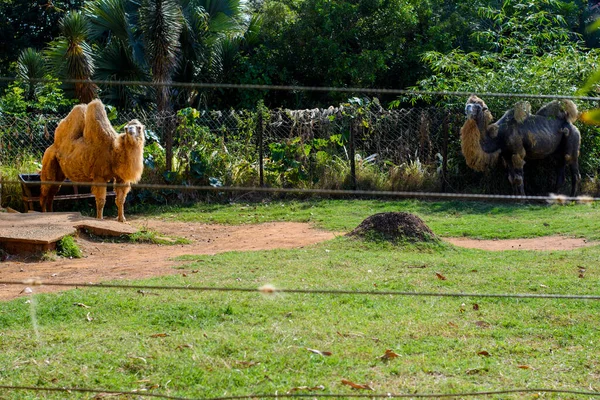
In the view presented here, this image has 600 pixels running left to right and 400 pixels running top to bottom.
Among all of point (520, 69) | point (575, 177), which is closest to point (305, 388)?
point (575, 177)

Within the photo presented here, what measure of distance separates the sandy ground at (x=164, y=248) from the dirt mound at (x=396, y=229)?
99 centimetres

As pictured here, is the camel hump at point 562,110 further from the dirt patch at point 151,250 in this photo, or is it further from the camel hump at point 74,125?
the camel hump at point 74,125

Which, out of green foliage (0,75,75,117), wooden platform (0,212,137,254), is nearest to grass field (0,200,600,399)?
wooden platform (0,212,137,254)

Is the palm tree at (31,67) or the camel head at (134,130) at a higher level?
the palm tree at (31,67)

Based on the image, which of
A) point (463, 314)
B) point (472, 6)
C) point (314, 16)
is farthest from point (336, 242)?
point (472, 6)

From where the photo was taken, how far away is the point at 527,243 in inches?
431

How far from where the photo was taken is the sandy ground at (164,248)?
8.64 metres

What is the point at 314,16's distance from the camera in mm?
22234

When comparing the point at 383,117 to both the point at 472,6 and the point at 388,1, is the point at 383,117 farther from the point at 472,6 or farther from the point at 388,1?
the point at 472,6

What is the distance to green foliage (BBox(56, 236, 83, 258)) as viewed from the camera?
9945mm

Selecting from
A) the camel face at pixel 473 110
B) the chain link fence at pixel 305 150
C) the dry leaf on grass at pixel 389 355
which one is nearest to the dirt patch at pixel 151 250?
the chain link fence at pixel 305 150

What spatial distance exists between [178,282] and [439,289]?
2.56 m

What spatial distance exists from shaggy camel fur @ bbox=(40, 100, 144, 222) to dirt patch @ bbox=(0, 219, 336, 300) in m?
0.89

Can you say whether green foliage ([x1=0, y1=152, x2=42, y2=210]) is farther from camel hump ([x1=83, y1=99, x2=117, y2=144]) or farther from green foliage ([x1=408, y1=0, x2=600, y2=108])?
green foliage ([x1=408, y1=0, x2=600, y2=108])
